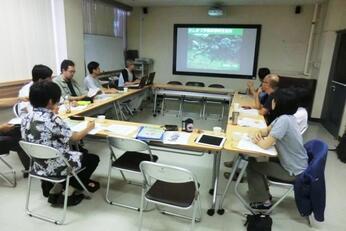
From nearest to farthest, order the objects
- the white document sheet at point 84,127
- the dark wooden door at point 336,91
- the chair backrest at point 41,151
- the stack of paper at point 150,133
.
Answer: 1. the chair backrest at point 41,151
2. the stack of paper at point 150,133
3. the white document sheet at point 84,127
4. the dark wooden door at point 336,91

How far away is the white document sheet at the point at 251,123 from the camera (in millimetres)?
2780

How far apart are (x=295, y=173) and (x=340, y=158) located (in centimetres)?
212

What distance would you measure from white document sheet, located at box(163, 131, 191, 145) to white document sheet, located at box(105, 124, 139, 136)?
0.35m

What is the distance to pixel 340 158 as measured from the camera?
3.60m

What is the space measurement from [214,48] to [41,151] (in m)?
5.69

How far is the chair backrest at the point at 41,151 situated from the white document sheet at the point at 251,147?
148cm

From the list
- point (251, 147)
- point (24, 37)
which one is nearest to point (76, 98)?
point (24, 37)

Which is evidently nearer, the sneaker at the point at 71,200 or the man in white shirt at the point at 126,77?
the sneaker at the point at 71,200

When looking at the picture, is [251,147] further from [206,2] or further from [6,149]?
[206,2]

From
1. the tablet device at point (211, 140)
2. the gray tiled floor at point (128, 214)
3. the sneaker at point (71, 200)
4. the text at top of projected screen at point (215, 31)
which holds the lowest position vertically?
the gray tiled floor at point (128, 214)

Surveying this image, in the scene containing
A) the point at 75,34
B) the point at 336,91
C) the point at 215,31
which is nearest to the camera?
the point at 75,34

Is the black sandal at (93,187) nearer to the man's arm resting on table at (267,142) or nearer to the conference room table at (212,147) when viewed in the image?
the conference room table at (212,147)

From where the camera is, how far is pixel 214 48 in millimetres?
6695

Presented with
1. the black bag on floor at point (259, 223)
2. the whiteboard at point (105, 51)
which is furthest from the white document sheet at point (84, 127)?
the whiteboard at point (105, 51)
